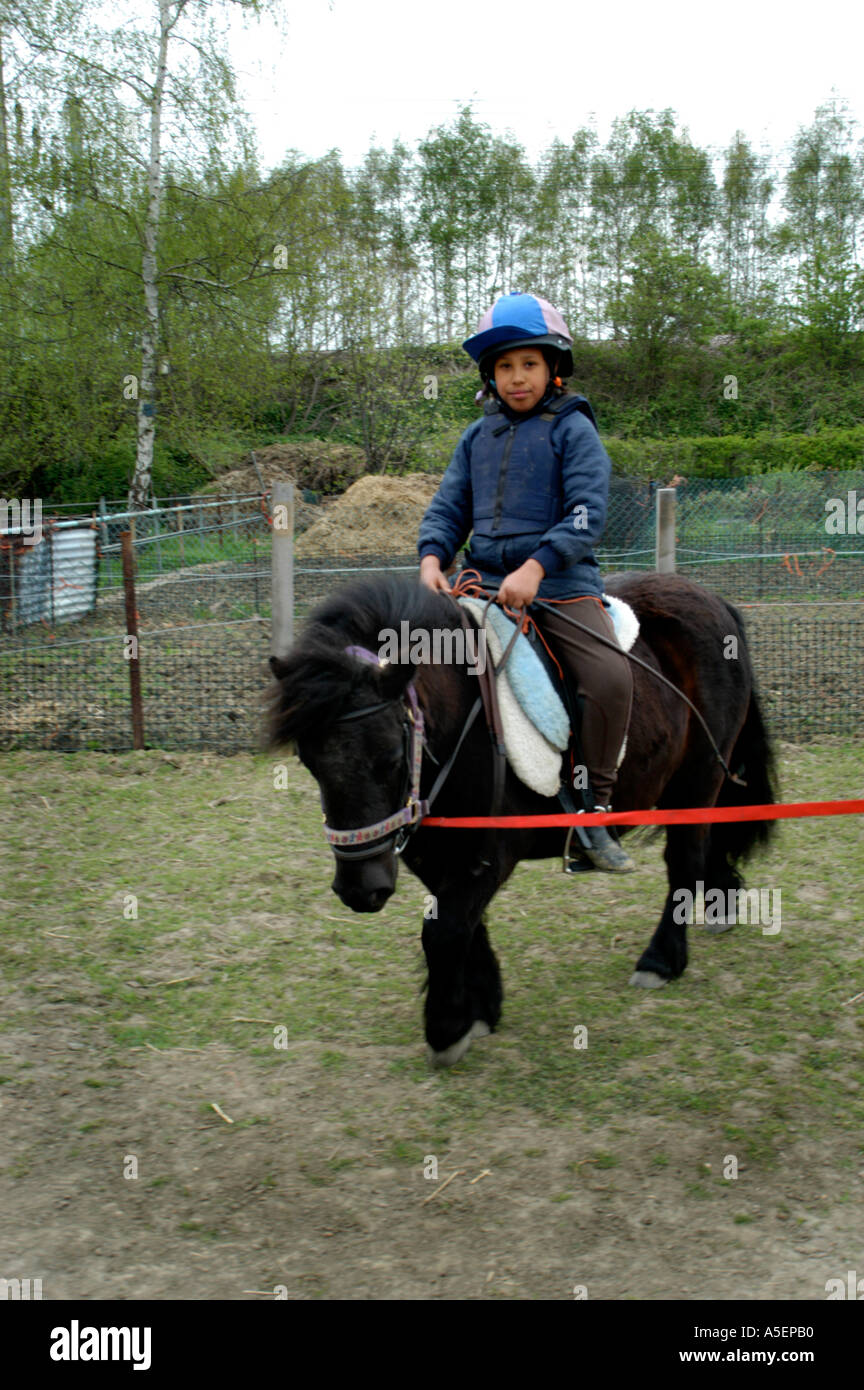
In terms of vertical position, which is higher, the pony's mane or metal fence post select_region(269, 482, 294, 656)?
metal fence post select_region(269, 482, 294, 656)

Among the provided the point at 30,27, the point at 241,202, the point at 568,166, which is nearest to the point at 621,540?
the point at 241,202

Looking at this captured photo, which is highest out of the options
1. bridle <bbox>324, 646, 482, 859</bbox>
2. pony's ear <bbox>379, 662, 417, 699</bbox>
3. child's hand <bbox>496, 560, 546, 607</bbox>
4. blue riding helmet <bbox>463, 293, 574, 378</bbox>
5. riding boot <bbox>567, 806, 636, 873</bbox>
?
blue riding helmet <bbox>463, 293, 574, 378</bbox>

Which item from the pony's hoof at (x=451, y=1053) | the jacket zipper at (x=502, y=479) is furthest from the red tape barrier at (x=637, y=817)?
the jacket zipper at (x=502, y=479)

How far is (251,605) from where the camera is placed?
12094 mm

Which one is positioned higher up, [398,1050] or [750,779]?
[750,779]

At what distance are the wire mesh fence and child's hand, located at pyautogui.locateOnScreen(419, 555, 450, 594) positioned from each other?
37.7 inches

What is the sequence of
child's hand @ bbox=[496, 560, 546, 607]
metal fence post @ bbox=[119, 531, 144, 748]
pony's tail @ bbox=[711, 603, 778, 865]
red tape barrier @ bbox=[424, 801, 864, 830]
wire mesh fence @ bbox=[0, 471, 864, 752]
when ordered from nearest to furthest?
red tape barrier @ bbox=[424, 801, 864, 830]
child's hand @ bbox=[496, 560, 546, 607]
pony's tail @ bbox=[711, 603, 778, 865]
metal fence post @ bbox=[119, 531, 144, 748]
wire mesh fence @ bbox=[0, 471, 864, 752]

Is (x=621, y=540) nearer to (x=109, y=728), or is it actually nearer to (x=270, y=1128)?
(x=109, y=728)

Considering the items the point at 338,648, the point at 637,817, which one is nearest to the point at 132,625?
the point at 338,648

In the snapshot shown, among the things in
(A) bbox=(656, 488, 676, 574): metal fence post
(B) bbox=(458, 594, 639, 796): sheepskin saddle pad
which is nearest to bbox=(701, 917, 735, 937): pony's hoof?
(B) bbox=(458, 594, 639, 796): sheepskin saddle pad

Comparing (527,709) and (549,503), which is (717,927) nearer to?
(527,709)

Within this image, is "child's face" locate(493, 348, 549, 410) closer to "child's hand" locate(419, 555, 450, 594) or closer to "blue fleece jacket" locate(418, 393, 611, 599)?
"blue fleece jacket" locate(418, 393, 611, 599)

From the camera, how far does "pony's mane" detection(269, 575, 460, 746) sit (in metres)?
2.68

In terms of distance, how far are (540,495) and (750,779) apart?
76.7 inches
